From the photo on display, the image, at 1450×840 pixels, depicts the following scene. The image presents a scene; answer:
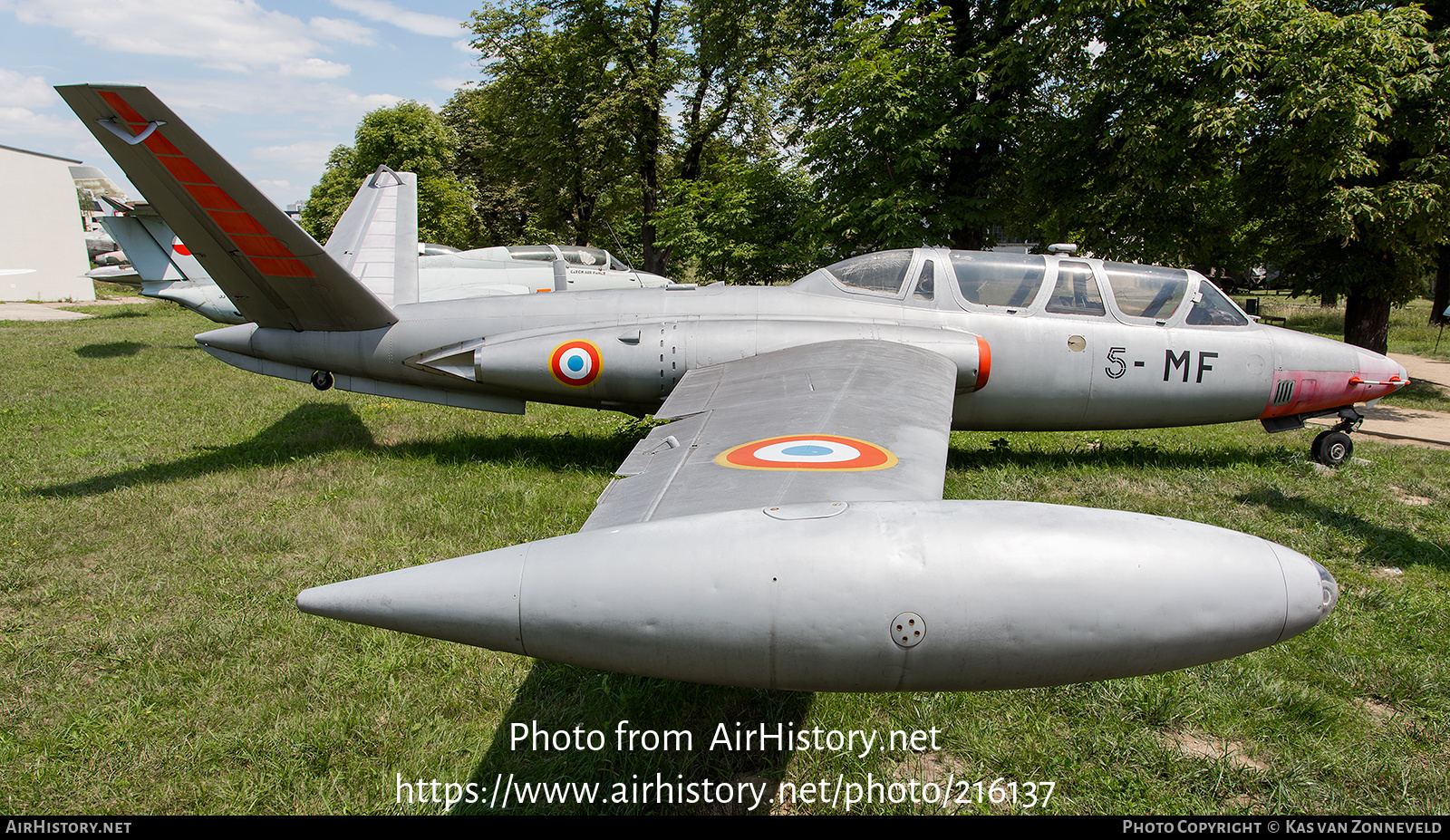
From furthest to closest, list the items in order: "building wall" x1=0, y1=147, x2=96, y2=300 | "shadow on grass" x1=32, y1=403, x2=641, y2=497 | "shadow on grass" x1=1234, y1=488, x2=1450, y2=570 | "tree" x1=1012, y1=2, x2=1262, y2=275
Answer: "building wall" x1=0, y1=147, x2=96, y2=300, "tree" x1=1012, y1=2, x2=1262, y2=275, "shadow on grass" x1=32, y1=403, x2=641, y2=497, "shadow on grass" x1=1234, y1=488, x2=1450, y2=570

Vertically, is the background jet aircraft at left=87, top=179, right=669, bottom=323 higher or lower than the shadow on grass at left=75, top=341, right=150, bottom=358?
higher

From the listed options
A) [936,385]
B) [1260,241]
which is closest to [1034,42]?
[1260,241]

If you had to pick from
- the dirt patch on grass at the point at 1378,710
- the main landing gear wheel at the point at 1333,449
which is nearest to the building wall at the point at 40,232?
the main landing gear wheel at the point at 1333,449

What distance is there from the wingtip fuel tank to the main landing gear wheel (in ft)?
22.4

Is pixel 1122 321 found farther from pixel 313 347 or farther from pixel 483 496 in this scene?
pixel 313 347

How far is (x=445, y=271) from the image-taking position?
15.2 meters

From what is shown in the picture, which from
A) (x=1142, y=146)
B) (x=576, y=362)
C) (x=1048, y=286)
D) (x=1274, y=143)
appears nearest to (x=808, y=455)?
(x=576, y=362)

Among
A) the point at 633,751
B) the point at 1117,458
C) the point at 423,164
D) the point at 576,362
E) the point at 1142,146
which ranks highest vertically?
the point at 423,164

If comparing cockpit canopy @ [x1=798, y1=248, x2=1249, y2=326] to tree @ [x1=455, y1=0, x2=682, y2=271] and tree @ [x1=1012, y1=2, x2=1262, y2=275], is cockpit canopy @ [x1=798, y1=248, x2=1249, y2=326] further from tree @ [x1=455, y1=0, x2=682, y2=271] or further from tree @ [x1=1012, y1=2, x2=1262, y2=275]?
tree @ [x1=455, y1=0, x2=682, y2=271]

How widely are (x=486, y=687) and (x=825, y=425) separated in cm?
243

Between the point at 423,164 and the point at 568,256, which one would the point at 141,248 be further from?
the point at 423,164

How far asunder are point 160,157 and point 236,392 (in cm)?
707

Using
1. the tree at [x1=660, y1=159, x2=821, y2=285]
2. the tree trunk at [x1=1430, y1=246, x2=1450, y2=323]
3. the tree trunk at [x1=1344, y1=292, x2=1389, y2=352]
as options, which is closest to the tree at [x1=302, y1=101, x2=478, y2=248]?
the tree at [x1=660, y1=159, x2=821, y2=285]

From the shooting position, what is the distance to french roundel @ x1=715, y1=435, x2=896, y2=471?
3.60m
